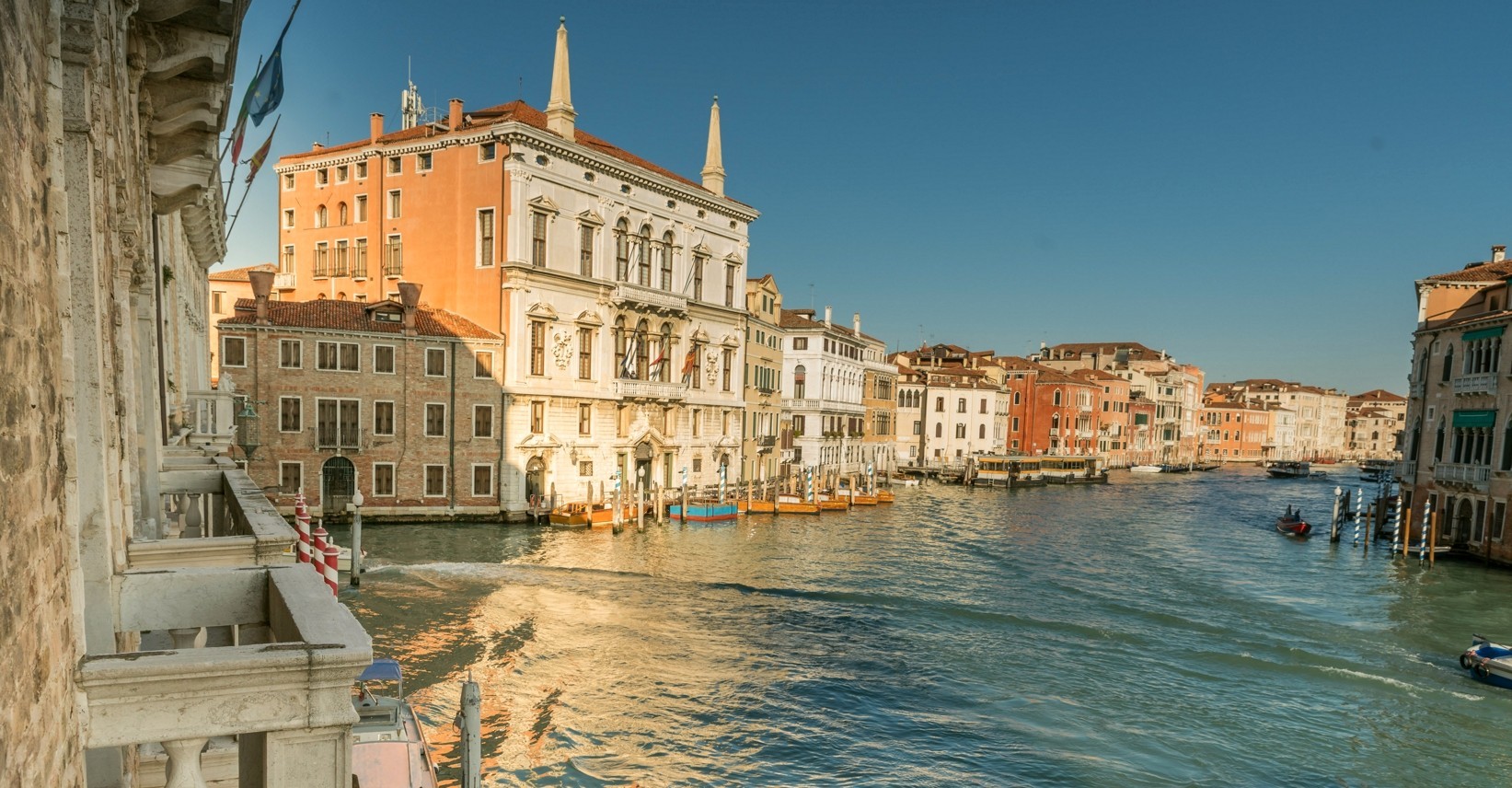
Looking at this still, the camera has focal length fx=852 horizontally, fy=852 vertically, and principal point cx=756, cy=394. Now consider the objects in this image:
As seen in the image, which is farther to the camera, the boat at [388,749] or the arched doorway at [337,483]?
the arched doorway at [337,483]

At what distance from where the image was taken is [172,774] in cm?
246

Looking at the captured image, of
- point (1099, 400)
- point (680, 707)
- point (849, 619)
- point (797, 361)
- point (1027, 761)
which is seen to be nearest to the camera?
point (1027, 761)

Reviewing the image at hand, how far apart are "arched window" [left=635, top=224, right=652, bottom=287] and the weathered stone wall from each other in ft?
95.0

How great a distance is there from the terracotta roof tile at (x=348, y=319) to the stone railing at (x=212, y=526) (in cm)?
1674

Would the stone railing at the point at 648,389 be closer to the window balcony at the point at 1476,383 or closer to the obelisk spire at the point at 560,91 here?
the obelisk spire at the point at 560,91

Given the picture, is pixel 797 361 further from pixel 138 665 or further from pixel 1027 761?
pixel 138 665

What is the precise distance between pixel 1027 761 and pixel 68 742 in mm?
10937

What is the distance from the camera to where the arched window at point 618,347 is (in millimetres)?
29922

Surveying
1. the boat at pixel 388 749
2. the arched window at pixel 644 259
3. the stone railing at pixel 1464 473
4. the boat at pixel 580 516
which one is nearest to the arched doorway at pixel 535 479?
the boat at pixel 580 516

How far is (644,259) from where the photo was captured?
104ft

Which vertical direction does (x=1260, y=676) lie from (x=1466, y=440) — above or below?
below

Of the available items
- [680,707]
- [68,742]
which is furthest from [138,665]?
[680,707]

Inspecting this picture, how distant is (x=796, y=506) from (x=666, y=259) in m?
11.1

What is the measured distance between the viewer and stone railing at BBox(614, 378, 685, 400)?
2976cm
